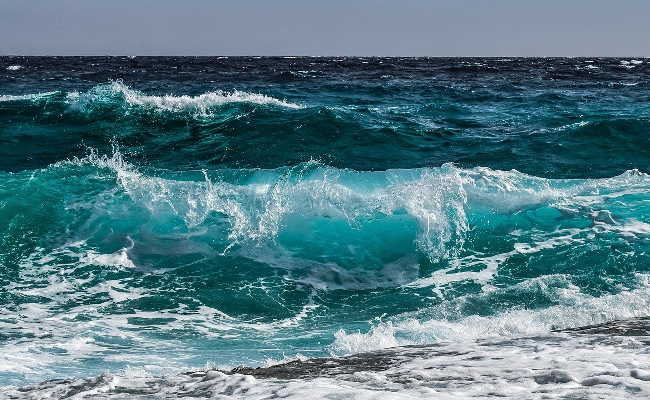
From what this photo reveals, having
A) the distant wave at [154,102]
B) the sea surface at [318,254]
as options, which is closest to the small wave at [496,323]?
the sea surface at [318,254]

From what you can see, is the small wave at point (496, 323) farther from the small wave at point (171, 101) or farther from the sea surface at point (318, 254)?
the small wave at point (171, 101)

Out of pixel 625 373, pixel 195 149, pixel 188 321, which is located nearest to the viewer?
pixel 625 373

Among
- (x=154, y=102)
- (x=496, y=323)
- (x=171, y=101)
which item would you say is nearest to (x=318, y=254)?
(x=496, y=323)

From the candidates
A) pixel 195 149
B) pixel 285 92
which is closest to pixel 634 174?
pixel 195 149

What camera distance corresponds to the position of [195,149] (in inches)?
543

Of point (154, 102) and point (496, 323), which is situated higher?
point (154, 102)

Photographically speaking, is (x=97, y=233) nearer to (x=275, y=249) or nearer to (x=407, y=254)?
(x=275, y=249)

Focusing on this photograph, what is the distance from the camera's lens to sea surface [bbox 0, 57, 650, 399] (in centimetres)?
398

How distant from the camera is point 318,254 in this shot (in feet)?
28.3

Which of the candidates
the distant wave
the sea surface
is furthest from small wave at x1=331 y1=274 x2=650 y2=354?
the distant wave

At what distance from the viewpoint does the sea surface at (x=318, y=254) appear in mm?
3979

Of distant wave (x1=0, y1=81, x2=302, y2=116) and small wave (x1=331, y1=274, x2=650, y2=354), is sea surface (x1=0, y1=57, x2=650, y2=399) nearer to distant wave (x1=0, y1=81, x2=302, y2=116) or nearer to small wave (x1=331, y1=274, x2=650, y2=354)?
small wave (x1=331, y1=274, x2=650, y2=354)

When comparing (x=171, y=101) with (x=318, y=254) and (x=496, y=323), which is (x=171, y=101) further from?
(x=496, y=323)

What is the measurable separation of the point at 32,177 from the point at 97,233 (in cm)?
266
